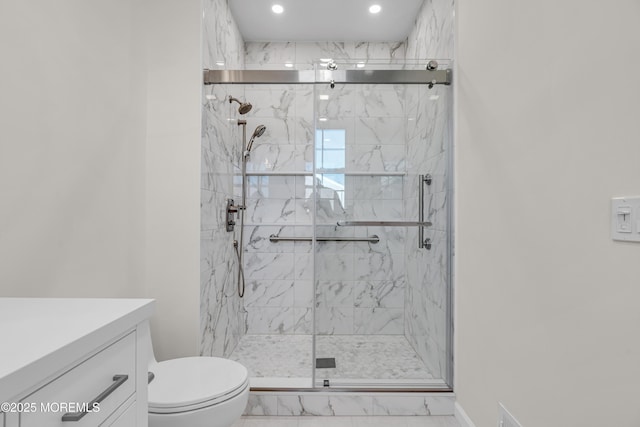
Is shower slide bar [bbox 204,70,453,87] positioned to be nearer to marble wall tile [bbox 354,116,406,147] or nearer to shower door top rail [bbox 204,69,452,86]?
shower door top rail [bbox 204,69,452,86]

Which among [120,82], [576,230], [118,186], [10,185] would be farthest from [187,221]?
[576,230]

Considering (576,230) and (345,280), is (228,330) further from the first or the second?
(576,230)

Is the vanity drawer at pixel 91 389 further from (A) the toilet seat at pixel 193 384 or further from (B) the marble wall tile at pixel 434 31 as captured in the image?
(B) the marble wall tile at pixel 434 31

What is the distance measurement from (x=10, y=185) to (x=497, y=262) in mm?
1828

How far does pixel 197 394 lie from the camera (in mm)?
1288

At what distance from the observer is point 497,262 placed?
4.82 ft

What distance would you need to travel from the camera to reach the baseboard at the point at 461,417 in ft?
5.72

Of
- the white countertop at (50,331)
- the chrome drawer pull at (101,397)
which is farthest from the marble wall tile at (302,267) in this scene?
the chrome drawer pull at (101,397)

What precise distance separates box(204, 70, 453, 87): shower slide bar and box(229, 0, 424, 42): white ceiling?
891 millimetres

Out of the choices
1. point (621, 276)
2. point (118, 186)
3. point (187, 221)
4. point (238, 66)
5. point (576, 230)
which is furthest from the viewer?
point (238, 66)

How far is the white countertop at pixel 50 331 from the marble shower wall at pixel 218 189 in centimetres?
120

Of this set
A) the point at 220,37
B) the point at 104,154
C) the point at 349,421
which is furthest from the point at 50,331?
the point at 220,37

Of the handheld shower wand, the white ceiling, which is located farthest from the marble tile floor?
the white ceiling

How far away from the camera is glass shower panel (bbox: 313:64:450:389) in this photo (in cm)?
210
